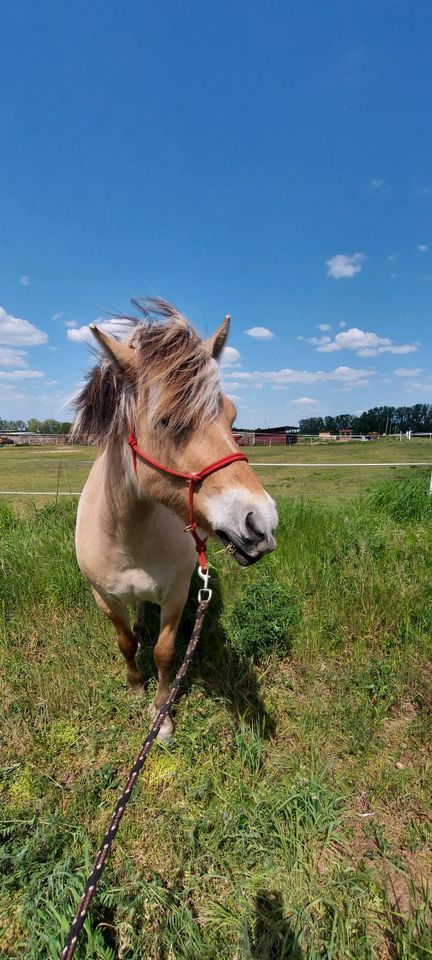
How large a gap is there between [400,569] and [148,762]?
2.83 m

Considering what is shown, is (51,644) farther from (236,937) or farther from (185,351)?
(185,351)

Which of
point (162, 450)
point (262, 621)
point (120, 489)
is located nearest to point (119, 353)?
point (162, 450)

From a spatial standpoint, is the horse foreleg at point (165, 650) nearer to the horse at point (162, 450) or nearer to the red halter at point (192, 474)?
the horse at point (162, 450)

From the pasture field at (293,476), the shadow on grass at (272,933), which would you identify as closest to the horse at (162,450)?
the shadow on grass at (272,933)

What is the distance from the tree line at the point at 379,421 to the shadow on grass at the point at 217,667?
335 feet

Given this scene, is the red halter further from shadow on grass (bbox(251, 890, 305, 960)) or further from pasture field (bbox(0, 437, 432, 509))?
pasture field (bbox(0, 437, 432, 509))

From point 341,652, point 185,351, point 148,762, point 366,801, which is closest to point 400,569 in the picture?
point 341,652

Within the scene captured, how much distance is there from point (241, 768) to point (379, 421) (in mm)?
115498

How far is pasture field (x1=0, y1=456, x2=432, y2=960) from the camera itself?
169cm

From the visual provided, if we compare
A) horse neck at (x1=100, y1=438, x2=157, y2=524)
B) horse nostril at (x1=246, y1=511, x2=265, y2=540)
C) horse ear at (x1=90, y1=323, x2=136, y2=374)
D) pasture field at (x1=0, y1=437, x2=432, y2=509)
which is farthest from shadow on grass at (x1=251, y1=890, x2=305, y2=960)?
pasture field at (x1=0, y1=437, x2=432, y2=509)

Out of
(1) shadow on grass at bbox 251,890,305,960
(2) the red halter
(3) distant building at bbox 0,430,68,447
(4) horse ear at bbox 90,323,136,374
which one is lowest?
(1) shadow on grass at bbox 251,890,305,960

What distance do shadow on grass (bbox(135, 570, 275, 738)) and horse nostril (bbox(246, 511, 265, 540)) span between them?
1.76m

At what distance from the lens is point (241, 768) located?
2395 millimetres

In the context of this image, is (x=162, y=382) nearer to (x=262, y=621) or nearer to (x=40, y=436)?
(x=262, y=621)
